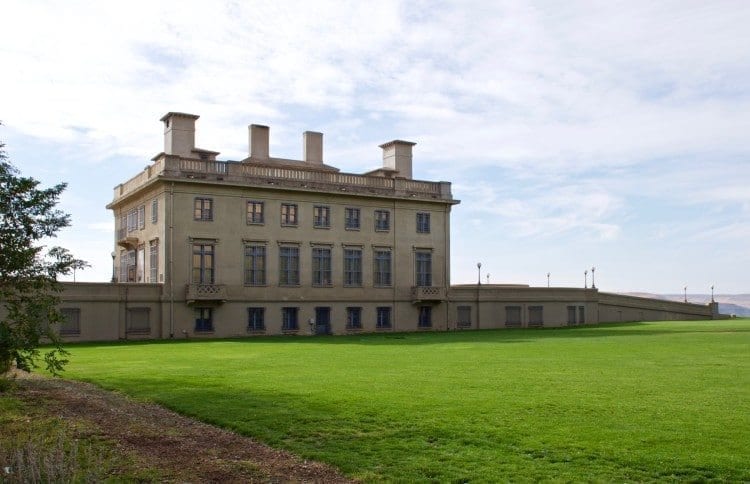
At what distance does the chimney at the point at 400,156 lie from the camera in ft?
232

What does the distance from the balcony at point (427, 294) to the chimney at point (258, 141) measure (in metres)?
16.6

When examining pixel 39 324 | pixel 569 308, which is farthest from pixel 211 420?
pixel 569 308

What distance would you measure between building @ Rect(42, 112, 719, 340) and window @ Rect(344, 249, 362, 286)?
100 mm

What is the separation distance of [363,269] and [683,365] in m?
40.4

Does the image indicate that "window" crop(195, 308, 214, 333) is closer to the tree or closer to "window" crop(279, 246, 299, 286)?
"window" crop(279, 246, 299, 286)

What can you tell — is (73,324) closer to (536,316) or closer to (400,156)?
(400,156)

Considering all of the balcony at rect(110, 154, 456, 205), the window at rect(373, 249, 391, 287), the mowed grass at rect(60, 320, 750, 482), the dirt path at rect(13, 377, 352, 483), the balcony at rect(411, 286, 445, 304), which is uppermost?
the balcony at rect(110, 154, 456, 205)

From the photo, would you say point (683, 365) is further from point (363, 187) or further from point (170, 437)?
point (363, 187)

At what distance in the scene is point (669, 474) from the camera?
1134 centimetres

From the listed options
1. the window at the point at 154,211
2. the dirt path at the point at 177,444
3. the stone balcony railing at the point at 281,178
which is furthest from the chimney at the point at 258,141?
the dirt path at the point at 177,444

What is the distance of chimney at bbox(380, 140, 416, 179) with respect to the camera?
2778 inches

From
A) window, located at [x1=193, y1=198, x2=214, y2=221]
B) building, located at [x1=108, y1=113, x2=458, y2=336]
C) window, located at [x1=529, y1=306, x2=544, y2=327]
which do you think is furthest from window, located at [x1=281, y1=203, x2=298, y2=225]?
window, located at [x1=529, y1=306, x2=544, y2=327]

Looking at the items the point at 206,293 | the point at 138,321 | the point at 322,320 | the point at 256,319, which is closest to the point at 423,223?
the point at 322,320

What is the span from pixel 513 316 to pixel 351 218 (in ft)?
59.8
